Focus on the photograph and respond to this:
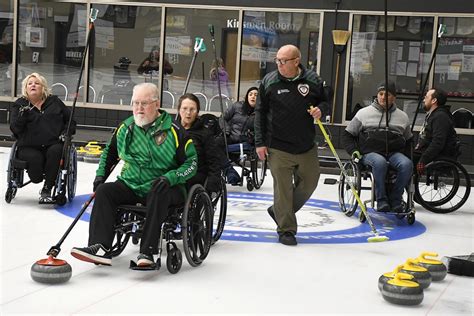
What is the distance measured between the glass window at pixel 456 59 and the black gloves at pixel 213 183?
29.5 feet

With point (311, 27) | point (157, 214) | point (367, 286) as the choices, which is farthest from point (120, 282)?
point (311, 27)

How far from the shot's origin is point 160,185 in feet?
15.9

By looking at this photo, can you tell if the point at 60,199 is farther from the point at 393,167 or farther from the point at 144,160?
the point at 393,167

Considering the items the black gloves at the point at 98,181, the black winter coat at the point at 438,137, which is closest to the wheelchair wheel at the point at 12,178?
the black gloves at the point at 98,181

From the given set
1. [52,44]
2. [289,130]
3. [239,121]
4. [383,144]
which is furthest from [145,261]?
[52,44]

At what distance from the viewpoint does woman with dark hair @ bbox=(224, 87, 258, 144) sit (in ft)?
30.0

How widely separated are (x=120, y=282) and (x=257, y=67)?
34.4 feet

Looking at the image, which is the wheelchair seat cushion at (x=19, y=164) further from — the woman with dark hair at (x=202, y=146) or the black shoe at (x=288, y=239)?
the black shoe at (x=288, y=239)

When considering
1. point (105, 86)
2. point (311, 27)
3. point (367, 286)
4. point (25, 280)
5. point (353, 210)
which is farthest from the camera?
point (105, 86)

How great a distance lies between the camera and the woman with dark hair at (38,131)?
23.8ft

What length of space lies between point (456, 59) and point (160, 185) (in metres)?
10.0

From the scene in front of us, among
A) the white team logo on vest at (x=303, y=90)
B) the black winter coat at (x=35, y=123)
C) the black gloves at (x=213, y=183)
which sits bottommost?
the black gloves at (x=213, y=183)

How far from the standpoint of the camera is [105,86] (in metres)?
Result: 15.5

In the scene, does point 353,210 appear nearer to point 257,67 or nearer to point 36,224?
point 36,224
